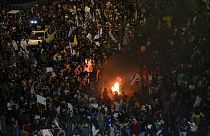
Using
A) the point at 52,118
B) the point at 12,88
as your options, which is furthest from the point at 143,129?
the point at 12,88

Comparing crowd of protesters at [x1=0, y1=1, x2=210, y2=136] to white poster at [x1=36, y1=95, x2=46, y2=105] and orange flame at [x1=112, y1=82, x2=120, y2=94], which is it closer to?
white poster at [x1=36, y1=95, x2=46, y2=105]

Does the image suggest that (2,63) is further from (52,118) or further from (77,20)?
(77,20)

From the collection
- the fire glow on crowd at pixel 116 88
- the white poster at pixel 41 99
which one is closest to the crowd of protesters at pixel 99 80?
Result: the white poster at pixel 41 99

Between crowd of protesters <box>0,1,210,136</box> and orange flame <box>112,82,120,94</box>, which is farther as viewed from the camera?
orange flame <box>112,82,120,94</box>

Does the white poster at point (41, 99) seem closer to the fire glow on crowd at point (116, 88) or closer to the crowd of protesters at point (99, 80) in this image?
the crowd of protesters at point (99, 80)

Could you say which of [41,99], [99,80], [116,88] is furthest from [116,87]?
[41,99]

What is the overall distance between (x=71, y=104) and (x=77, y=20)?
10531mm

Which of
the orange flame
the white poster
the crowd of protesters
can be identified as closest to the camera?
the crowd of protesters

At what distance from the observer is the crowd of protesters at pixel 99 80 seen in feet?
57.3

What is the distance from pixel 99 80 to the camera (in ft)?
70.7

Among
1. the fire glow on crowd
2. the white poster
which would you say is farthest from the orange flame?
the white poster

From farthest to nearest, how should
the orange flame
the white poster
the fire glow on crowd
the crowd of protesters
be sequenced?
the orange flame → the fire glow on crowd → the white poster → the crowd of protesters

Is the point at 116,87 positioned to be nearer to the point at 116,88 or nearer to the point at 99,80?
the point at 116,88

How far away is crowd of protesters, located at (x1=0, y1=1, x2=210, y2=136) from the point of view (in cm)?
1747
